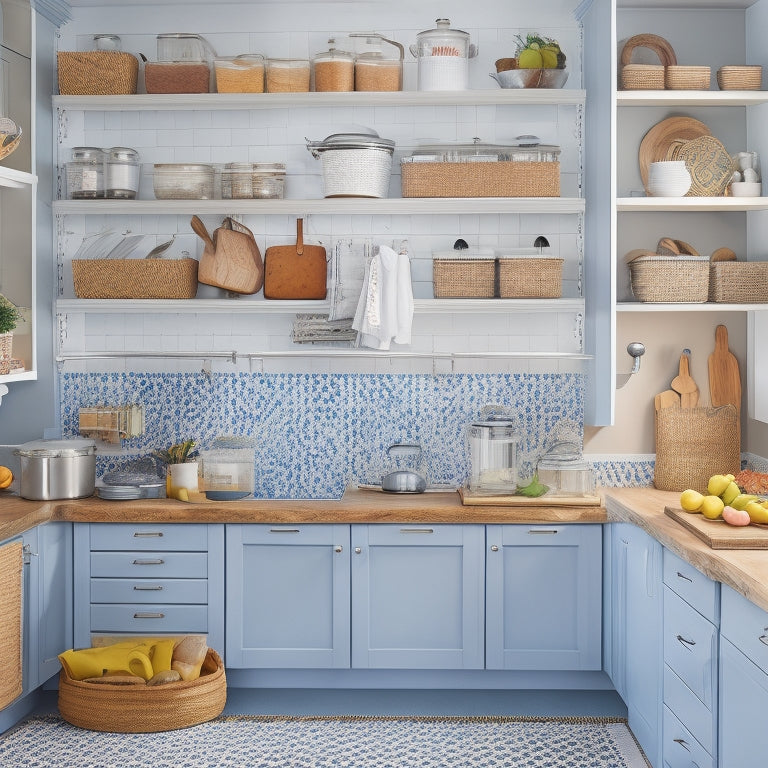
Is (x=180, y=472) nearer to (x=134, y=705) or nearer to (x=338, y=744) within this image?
(x=134, y=705)

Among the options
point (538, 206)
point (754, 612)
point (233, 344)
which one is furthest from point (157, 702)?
point (538, 206)

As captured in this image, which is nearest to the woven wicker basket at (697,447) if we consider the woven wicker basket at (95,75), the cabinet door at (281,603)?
the cabinet door at (281,603)

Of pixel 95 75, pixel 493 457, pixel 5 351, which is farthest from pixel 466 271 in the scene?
pixel 5 351

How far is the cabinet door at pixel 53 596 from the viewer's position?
4.09 metres

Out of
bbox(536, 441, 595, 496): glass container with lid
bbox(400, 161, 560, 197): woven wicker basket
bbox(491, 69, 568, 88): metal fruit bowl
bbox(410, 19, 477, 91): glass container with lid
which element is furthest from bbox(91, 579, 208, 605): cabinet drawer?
bbox(491, 69, 568, 88): metal fruit bowl

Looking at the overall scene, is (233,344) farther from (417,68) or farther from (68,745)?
(68,745)

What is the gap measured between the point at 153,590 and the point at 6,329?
1262mm

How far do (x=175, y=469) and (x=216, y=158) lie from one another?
1497 mm

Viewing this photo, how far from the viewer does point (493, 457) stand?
4445 mm

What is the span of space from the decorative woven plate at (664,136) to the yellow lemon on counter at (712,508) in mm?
1692

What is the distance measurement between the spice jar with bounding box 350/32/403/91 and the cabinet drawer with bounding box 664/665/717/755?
277cm

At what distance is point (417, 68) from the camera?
185 inches

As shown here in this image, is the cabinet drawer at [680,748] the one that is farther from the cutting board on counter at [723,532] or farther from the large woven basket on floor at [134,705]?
the large woven basket on floor at [134,705]

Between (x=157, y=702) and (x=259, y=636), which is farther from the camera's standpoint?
(x=259, y=636)
